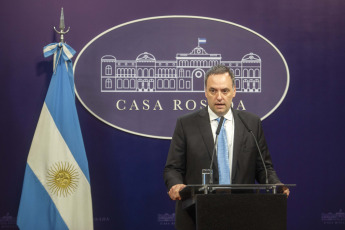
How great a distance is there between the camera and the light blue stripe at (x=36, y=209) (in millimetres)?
3945

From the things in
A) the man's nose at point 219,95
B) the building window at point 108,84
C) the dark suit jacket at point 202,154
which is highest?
the building window at point 108,84

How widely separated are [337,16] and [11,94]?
2.84 metres

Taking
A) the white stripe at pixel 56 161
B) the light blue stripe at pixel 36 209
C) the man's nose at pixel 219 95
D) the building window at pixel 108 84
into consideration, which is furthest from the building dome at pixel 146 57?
the man's nose at pixel 219 95

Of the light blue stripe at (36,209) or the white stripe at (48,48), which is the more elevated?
the white stripe at (48,48)

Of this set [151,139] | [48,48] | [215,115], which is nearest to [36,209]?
[151,139]

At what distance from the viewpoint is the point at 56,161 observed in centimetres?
401

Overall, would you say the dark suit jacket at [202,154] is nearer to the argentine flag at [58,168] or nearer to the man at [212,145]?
the man at [212,145]

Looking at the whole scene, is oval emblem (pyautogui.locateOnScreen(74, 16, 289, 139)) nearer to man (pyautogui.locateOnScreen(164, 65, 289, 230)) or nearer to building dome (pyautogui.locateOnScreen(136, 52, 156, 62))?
building dome (pyautogui.locateOnScreen(136, 52, 156, 62))

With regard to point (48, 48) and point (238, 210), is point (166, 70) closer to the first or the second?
point (48, 48)

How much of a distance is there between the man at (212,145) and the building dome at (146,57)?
1.28m

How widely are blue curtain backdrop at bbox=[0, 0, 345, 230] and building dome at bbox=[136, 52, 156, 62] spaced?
320 millimetres

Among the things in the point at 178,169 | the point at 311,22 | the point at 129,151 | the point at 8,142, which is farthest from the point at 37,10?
the point at 311,22

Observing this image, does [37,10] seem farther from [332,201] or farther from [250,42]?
[332,201]

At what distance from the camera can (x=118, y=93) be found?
14.4 ft
